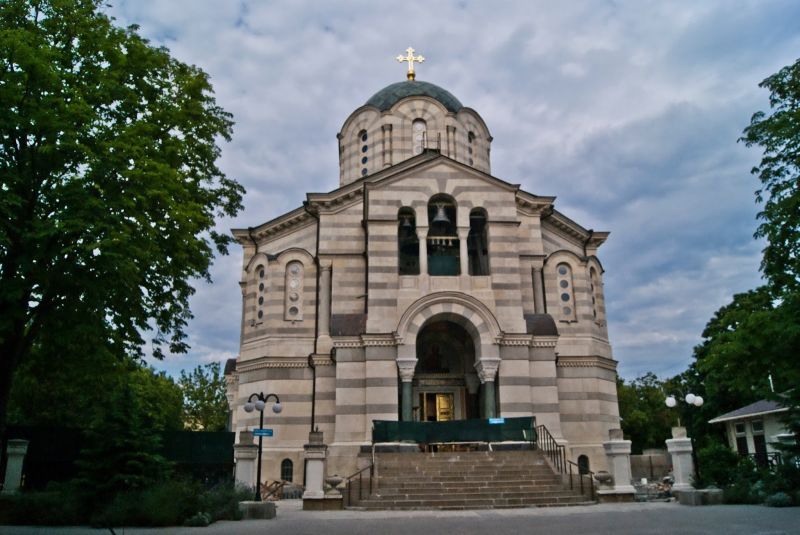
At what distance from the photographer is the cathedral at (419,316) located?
86.7 feet

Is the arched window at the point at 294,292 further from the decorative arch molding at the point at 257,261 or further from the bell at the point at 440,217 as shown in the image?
the bell at the point at 440,217

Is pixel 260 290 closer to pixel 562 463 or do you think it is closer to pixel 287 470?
pixel 287 470

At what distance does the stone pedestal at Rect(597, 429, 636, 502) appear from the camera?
19828 mm

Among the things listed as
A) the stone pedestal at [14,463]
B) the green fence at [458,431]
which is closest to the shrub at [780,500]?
the green fence at [458,431]

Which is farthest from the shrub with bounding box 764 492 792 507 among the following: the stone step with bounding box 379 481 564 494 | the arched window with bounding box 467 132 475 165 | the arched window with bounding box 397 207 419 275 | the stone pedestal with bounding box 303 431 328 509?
the arched window with bounding box 467 132 475 165

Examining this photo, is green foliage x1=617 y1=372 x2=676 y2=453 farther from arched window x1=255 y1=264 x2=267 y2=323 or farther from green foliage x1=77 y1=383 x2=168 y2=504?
green foliage x1=77 y1=383 x2=168 y2=504

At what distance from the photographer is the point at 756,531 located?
11945mm

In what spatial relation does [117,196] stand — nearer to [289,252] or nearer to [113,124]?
[113,124]

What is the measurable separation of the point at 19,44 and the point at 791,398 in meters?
22.1

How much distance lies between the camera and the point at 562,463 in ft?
74.8

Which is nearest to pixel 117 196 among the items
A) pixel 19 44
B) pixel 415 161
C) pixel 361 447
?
pixel 19 44

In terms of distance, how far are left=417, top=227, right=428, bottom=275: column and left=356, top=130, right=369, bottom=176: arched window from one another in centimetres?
943

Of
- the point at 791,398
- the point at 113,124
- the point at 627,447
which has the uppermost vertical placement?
the point at 113,124

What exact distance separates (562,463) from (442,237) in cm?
1088
